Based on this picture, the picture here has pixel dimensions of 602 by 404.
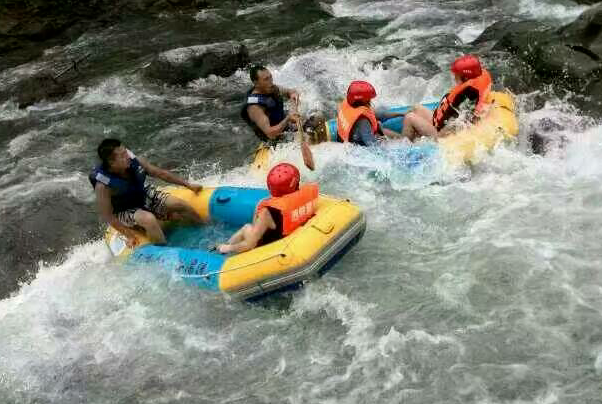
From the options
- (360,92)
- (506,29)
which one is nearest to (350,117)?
(360,92)

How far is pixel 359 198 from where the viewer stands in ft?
23.0

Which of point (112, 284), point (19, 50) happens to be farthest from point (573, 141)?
point (19, 50)

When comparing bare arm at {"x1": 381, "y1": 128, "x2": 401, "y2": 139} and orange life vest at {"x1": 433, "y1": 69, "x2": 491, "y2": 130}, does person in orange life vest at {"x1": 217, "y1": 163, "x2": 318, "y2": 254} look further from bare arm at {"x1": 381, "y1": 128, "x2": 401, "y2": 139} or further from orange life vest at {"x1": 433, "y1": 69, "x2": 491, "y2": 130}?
orange life vest at {"x1": 433, "y1": 69, "x2": 491, "y2": 130}

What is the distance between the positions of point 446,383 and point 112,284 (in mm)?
3156

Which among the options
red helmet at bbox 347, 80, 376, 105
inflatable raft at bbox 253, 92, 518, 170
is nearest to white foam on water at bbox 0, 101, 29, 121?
inflatable raft at bbox 253, 92, 518, 170

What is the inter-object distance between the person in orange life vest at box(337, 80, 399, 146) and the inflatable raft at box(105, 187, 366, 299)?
140 centimetres

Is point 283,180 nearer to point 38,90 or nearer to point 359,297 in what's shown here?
point 359,297

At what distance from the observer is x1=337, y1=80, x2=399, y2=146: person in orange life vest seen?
7027mm

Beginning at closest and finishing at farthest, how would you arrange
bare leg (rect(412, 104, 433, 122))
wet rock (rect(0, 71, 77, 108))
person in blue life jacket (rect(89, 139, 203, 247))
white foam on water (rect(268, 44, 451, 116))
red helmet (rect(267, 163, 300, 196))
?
red helmet (rect(267, 163, 300, 196)) → person in blue life jacket (rect(89, 139, 203, 247)) → bare leg (rect(412, 104, 433, 122)) → white foam on water (rect(268, 44, 451, 116)) → wet rock (rect(0, 71, 77, 108))

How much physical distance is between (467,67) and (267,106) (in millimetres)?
2227

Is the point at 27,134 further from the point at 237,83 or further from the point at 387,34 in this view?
the point at 387,34

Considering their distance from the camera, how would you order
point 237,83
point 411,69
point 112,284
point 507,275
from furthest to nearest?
point 237,83, point 411,69, point 112,284, point 507,275

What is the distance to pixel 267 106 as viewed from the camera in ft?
24.7

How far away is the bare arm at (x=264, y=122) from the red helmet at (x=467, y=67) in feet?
6.33
